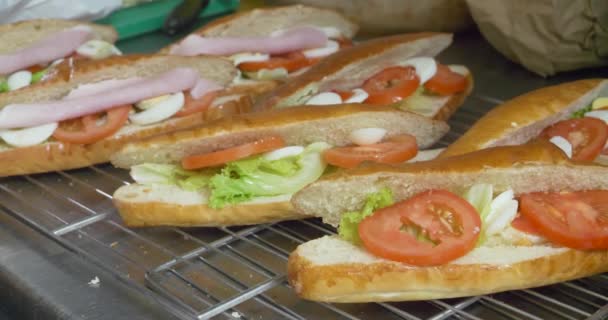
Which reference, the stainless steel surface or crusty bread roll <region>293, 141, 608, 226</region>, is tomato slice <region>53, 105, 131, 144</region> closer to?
the stainless steel surface

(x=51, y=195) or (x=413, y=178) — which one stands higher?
(x=413, y=178)

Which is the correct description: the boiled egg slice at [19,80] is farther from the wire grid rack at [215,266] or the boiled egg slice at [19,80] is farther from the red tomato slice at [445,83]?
the red tomato slice at [445,83]

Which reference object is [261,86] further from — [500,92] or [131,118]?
[500,92]

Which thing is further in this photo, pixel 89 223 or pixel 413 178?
pixel 89 223

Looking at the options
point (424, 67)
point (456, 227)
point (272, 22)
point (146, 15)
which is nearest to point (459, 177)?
point (456, 227)

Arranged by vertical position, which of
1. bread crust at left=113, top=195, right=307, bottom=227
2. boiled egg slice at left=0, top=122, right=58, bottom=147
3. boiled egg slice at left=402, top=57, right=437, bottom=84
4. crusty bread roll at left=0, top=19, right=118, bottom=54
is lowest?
bread crust at left=113, top=195, right=307, bottom=227

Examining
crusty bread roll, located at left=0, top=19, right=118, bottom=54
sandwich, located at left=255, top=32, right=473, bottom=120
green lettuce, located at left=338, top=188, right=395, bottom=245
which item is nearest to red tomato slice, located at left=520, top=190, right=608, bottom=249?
green lettuce, located at left=338, top=188, right=395, bottom=245

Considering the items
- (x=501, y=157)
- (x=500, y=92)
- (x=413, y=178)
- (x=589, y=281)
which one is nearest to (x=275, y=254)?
(x=413, y=178)
